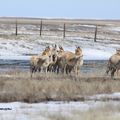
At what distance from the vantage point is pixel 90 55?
143ft

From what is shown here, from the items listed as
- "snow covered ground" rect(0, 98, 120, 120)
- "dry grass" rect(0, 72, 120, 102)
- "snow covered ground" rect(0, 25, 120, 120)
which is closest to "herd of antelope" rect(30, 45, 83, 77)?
"dry grass" rect(0, 72, 120, 102)

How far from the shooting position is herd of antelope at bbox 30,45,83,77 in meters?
24.2

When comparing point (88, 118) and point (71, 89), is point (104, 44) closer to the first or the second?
point (71, 89)

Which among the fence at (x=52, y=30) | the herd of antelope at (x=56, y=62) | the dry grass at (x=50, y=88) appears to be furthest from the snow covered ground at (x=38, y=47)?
the dry grass at (x=50, y=88)

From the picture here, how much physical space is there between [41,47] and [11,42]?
2576 mm

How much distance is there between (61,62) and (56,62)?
32 centimetres

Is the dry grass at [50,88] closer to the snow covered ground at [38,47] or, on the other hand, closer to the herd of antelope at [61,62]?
the herd of antelope at [61,62]

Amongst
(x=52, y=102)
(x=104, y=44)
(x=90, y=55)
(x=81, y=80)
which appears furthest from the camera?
(x=104, y=44)

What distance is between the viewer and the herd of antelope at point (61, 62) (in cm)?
2397

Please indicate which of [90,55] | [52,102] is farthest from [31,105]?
[90,55]

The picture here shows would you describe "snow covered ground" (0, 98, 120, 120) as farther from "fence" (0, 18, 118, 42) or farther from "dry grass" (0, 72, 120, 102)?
"fence" (0, 18, 118, 42)

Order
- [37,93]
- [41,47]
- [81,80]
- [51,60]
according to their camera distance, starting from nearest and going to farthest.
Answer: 1. [37,93]
2. [81,80]
3. [51,60]
4. [41,47]

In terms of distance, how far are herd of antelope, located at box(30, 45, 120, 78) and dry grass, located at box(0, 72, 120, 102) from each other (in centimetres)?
321

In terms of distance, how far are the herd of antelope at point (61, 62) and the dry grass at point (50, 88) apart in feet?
10.5
